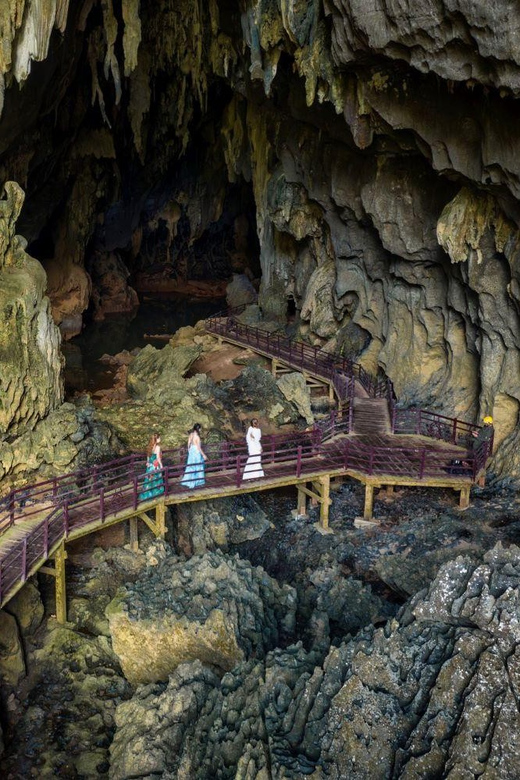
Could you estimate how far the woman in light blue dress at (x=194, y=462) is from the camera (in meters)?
14.4

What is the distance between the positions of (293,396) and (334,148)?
29.0 ft

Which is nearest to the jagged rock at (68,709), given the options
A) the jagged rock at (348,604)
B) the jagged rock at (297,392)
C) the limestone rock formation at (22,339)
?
the jagged rock at (348,604)

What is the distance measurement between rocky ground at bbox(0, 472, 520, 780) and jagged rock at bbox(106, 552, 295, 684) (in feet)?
0.10

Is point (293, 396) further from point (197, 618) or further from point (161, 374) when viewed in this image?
point (197, 618)

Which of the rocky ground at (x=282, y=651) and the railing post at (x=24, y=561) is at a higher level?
the railing post at (x=24, y=561)

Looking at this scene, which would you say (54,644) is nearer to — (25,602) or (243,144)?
(25,602)

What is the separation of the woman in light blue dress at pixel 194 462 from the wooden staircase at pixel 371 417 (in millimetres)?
4861

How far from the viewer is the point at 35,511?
12859 mm

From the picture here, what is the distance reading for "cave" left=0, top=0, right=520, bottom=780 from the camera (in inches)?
335

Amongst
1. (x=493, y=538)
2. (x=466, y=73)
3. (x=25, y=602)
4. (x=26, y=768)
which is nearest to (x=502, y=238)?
(x=466, y=73)

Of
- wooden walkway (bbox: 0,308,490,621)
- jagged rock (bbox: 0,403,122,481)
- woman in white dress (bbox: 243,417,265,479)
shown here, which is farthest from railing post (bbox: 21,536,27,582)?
woman in white dress (bbox: 243,417,265,479)

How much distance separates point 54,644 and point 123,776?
147 inches

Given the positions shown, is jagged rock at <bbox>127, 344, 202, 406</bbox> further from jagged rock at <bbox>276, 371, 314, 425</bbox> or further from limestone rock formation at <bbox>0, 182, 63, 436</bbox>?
limestone rock formation at <bbox>0, 182, 63, 436</bbox>

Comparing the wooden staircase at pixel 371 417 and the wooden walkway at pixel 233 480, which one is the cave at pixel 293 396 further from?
the wooden staircase at pixel 371 417
